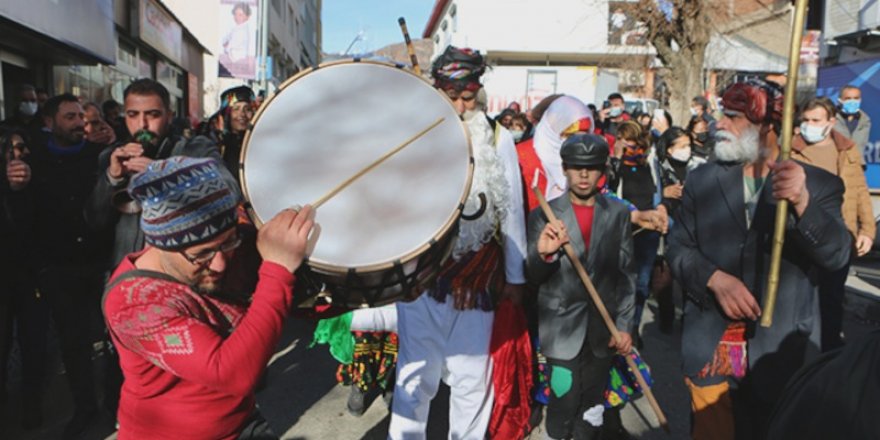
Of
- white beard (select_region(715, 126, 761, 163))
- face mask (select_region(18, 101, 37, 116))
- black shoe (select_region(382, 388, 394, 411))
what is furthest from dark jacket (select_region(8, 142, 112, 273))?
face mask (select_region(18, 101, 37, 116))

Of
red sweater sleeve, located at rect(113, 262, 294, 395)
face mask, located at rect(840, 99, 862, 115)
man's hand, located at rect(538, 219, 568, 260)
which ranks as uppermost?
face mask, located at rect(840, 99, 862, 115)

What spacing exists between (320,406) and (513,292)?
176 centimetres

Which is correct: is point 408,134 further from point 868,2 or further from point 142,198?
point 868,2

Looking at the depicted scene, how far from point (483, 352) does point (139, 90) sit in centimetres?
213

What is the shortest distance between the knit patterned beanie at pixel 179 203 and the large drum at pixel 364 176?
7.0 inches

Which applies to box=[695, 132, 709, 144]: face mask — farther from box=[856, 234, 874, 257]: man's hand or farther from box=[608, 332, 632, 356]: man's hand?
box=[608, 332, 632, 356]: man's hand

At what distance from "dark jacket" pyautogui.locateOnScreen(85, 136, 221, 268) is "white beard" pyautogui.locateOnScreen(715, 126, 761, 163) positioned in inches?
87.9

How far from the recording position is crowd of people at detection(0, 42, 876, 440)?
5.31ft

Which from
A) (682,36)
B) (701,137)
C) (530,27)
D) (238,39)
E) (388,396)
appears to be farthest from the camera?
(530,27)

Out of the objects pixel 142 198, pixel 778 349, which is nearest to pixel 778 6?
pixel 778 349

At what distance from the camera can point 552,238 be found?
2.64 m

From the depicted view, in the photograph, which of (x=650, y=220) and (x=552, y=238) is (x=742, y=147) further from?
(x=650, y=220)

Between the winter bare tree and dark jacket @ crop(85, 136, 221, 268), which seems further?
the winter bare tree

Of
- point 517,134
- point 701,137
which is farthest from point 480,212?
point 701,137
